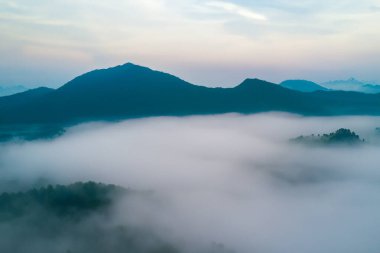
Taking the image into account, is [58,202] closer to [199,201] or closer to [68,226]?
[68,226]

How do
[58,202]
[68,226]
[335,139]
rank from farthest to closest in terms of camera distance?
1. [335,139]
2. [58,202]
3. [68,226]

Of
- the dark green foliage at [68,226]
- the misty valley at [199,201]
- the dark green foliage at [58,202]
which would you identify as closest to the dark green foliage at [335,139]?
the misty valley at [199,201]

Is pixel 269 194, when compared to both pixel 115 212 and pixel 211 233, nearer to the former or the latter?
pixel 211 233

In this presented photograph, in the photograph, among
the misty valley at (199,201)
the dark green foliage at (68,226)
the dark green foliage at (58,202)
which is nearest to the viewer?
the dark green foliage at (68,226)

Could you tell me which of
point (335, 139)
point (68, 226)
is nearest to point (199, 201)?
point (68, 226)

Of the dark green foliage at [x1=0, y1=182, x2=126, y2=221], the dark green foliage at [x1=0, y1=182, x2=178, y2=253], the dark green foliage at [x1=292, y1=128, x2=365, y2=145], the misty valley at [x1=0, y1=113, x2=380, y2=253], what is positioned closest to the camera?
the dark green foliage at [x1=0, y1=182, x2=178, y2=253]

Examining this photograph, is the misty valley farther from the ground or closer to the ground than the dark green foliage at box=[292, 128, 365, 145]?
closer to the ground

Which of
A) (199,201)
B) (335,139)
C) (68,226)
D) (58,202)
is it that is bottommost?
(199,201)

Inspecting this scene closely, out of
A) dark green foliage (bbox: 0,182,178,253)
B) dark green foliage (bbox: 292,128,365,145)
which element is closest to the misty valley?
dark green foliage (bbox: 0,182,178,253)

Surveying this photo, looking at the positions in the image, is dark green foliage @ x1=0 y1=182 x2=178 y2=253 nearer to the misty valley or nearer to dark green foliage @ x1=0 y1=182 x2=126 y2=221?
dark green foliage @ x1=0 y1=182 x2=126 y2=221

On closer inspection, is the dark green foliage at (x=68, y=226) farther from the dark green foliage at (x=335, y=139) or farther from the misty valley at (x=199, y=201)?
the dark green foliage at (x=335, y=139)
